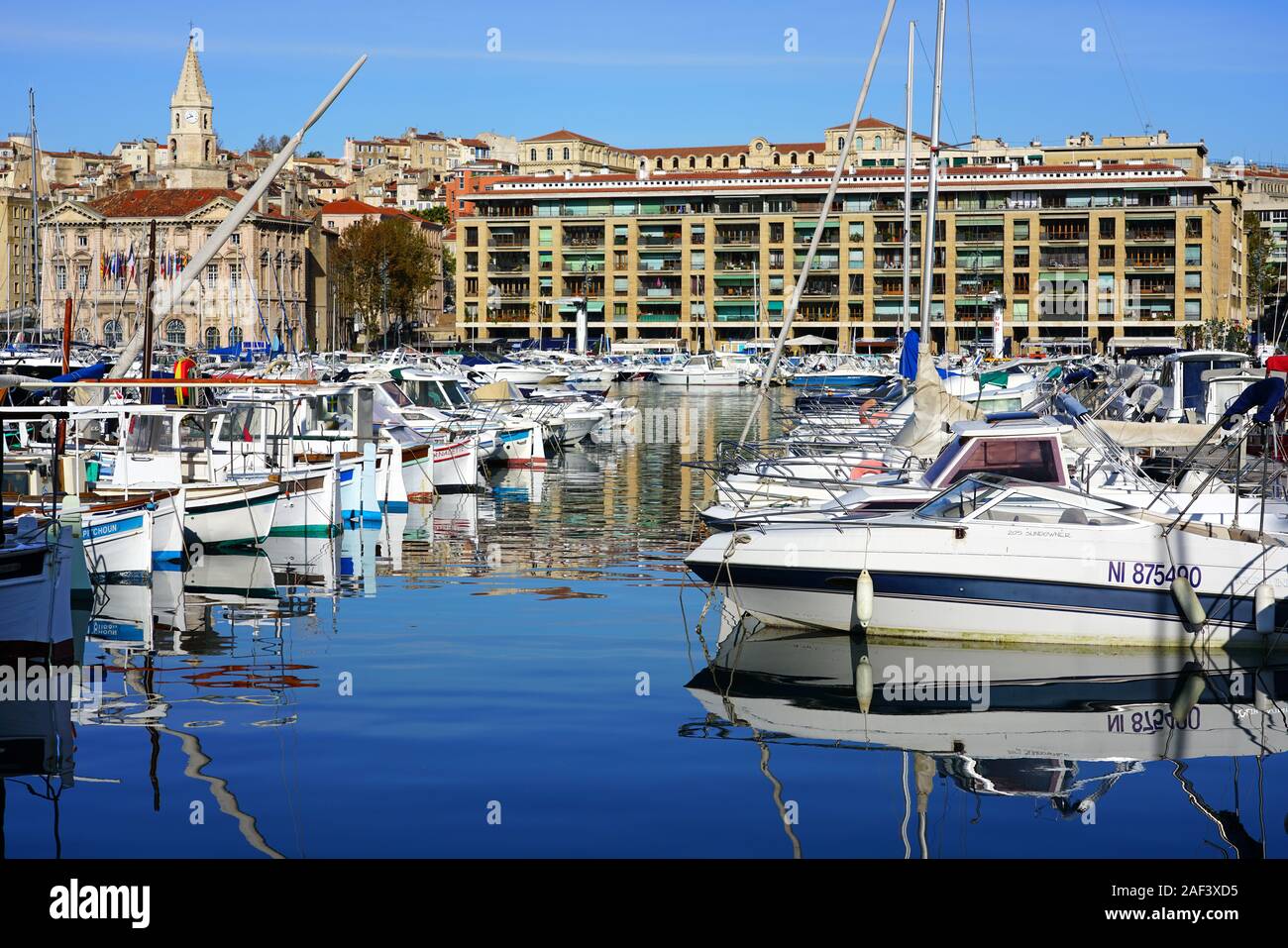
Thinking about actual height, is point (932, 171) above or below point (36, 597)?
above

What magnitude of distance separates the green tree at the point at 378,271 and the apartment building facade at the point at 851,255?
13.4ft

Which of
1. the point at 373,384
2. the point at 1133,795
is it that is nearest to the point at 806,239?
the point at 373,384

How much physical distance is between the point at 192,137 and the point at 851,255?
57.6 metres

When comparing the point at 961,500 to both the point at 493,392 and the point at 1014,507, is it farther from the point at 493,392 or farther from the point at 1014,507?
the point at 493,392

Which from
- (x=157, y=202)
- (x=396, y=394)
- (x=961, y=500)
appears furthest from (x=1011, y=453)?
(x=157, y=202)

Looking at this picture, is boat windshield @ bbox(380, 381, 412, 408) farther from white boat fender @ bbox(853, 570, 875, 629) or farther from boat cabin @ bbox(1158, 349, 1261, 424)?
white boat fender @ bbox(853, 570, 875, 629)

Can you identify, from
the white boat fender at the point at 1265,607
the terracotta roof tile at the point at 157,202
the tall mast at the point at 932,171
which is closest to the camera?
the white boat fender at the point at 1265,607

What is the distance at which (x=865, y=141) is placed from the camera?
184 metres

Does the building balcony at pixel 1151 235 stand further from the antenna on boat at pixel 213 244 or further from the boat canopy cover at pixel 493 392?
the antenna on boat at pixel 213 244

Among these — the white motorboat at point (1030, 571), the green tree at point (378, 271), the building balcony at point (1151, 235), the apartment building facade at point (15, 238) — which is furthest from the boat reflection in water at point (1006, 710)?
the apartment building facade at point (15, 238)

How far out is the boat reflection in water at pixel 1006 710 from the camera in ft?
42.5

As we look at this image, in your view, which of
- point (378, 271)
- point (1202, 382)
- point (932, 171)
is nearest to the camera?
point (932, 171)

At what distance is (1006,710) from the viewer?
1516 centimetres
